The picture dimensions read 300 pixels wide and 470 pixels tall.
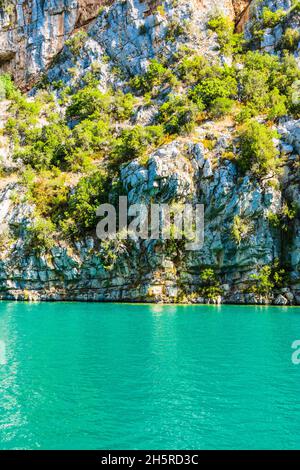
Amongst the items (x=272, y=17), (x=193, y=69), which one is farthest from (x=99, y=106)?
(x=272, y=17)

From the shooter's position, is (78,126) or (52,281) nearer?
(52,281)

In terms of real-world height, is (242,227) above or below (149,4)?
below

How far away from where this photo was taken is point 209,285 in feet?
174

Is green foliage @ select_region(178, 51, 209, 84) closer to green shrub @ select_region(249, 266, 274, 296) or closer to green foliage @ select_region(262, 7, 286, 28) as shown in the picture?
green foliage @ select_region(262, 7, 286, 28)

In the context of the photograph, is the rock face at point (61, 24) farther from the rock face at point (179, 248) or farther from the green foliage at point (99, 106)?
the rock face at point (179, 248)

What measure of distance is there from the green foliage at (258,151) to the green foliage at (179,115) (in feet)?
31.2

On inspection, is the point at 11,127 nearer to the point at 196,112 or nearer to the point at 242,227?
the point at 196,112

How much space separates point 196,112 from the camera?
6094 cm

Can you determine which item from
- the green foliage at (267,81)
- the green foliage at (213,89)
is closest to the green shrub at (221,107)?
the green foliage at (213,89)

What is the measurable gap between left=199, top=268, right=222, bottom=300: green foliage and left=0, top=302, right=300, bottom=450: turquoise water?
16.2 m

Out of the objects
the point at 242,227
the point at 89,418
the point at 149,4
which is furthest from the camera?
the point at 149,4

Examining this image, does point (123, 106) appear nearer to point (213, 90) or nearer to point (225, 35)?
point (213, 90)

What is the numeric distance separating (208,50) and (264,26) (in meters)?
10.2

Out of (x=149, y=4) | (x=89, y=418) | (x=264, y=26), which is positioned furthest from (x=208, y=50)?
(x=89, y=418)
